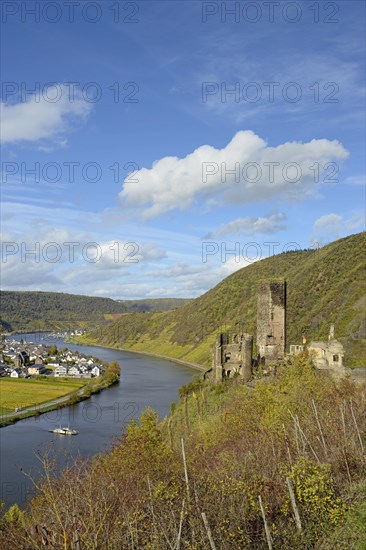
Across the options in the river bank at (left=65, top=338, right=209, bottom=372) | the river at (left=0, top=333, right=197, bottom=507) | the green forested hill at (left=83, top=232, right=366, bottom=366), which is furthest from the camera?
the river bank at (left=65, top=338, right=209, bottom=372)

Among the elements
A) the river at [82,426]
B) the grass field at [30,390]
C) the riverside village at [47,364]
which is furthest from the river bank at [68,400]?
the riverside village at [47,364]

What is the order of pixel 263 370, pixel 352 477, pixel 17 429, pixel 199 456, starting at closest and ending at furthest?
pixel 352 477, pixel 199 456, pixel 263 370, pixel 17 429

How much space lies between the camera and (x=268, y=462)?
1548cm

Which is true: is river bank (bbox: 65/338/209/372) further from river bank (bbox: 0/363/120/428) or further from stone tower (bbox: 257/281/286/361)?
stone tower (bbox: 257/281/286/361)

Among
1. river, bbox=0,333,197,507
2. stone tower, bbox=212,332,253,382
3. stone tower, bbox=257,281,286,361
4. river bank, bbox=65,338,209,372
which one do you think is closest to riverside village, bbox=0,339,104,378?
river, bbox=0,333,197,507

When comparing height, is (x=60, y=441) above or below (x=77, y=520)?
below

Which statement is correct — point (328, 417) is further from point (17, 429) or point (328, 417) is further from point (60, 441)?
point (17, 429)

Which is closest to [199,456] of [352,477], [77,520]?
[352,477]

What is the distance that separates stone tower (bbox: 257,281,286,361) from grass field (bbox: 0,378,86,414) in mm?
35014

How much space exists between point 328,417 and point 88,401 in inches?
2305

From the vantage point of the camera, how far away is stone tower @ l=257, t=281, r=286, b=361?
46.3 meters

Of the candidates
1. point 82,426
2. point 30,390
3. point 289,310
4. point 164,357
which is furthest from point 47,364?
point 82,426

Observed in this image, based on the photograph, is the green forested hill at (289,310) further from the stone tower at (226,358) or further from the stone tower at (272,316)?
the stone tower at (226,358)

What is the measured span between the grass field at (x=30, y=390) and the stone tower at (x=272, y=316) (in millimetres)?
35014
